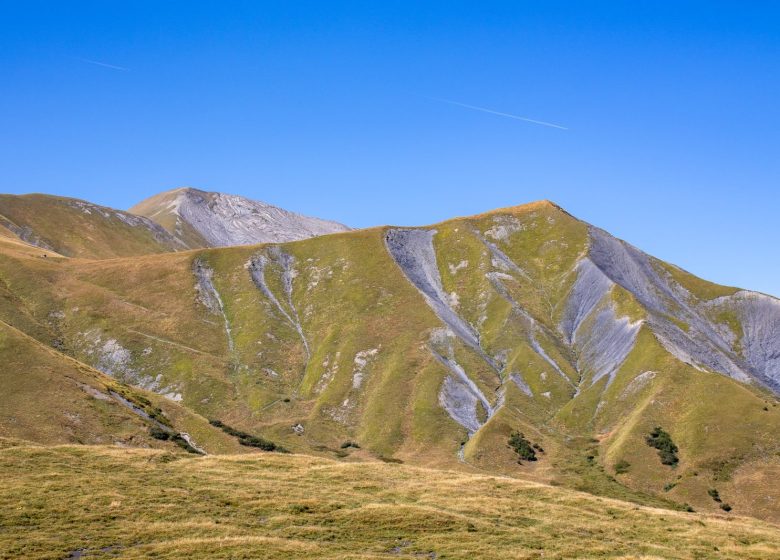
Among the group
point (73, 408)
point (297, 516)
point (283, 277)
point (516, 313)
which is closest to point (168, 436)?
point (73, 408)

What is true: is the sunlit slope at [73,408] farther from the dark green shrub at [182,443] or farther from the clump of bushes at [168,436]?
the dark green shrub at [182,443]

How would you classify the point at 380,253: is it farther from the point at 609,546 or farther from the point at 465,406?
the point at 609,546

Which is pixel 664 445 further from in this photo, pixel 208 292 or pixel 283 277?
pixel 208 292

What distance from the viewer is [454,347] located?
477ft

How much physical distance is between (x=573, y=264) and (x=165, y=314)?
4225 inches

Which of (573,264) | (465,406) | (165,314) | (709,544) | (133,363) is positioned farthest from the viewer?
(573,264)

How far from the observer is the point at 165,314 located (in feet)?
517

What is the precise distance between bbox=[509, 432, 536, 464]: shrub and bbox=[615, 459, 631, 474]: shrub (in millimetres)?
13609

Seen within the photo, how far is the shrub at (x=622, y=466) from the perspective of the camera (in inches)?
4119

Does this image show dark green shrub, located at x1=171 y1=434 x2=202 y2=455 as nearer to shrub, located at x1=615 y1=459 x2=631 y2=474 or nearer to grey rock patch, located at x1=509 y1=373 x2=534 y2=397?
shrub, located at x1=615 y1=459 x2=631 y2=474

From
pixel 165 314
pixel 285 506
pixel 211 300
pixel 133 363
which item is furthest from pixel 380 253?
pixel 285 506

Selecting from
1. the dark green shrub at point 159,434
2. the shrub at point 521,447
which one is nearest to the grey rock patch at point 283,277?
the shrub at point 521,447

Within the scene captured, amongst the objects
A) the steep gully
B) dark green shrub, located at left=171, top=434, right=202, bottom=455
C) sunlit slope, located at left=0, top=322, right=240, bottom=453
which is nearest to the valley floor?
sunlit slope, located at left=0, top=322, right=240, bottom=453

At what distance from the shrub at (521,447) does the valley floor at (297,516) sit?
5493 cm
